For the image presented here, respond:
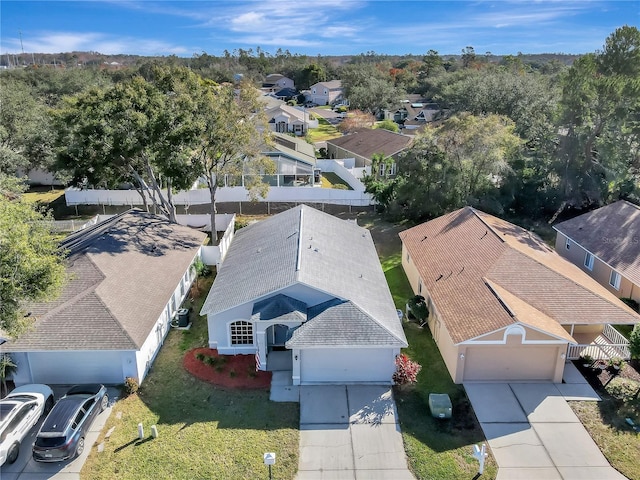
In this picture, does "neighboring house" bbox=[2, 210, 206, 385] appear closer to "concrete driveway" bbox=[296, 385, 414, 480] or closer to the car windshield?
the car windshield

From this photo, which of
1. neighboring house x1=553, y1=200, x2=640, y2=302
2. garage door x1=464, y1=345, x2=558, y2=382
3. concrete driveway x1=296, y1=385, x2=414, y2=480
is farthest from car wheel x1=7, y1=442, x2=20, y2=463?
neighboring house x1=553, y1=200, x2=640, y2=302

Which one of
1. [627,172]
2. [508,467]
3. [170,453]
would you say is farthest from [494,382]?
[627,172]

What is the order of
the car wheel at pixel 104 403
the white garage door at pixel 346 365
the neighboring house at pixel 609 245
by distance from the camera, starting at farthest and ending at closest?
the neighboring house at pixel 609 245
the white garage door at pixel 346 365
the car wheel at pixel 104 403

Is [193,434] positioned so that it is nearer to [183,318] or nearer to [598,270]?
[183,318]

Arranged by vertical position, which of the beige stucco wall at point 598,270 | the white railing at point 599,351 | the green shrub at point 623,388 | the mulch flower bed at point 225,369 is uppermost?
the beige stucco wall at point 598,270

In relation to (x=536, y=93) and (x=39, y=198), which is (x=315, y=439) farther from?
(x=536, y=93)

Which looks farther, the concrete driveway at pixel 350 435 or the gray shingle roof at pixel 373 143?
the gray shingle roof at pixel 373 143

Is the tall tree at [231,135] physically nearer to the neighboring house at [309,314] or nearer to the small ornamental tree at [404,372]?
the neighboring house at [309,314]

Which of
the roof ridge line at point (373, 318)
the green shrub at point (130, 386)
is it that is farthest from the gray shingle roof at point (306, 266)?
the green shrub at point (130, 386)
